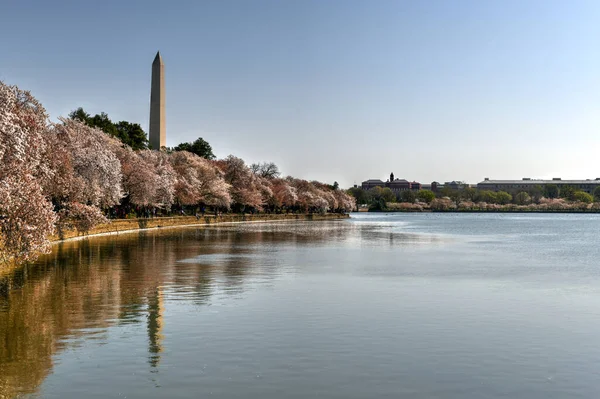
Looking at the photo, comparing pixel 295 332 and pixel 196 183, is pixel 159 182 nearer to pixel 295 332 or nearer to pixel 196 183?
pixel 196 183

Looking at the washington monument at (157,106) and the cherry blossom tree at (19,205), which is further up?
the washington monument at (157,106)

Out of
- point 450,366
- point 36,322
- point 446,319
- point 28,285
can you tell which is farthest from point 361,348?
point 28,285

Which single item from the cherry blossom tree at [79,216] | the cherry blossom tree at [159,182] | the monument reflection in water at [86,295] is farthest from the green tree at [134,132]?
the monument reflection in water at [86,295]

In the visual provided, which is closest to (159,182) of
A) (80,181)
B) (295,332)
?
(80,181)

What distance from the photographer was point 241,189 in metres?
117

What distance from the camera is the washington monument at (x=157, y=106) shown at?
4259 inches

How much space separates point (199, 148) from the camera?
140875 millimetres

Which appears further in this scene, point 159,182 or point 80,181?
point 159,182

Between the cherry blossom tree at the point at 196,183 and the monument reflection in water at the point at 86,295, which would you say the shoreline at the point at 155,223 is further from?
the monument reflection in water at the point at 86,295

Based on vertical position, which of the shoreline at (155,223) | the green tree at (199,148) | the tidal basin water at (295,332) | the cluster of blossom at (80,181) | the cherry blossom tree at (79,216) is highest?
the green tree at (199,148)

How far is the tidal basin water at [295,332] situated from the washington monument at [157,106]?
3099 inches

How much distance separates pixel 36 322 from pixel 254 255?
2457 centimetres

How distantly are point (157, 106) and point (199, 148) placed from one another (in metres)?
31.3

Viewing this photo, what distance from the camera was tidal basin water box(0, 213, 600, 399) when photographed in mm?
12430
